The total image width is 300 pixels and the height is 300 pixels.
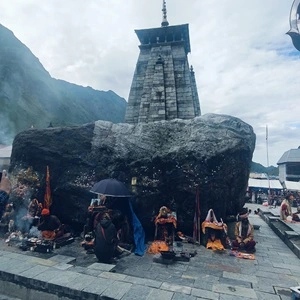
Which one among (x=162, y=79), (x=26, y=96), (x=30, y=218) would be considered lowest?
(x=30, y=218)

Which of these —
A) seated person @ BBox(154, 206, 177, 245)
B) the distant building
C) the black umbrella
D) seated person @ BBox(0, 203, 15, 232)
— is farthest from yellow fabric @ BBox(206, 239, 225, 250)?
the distant building

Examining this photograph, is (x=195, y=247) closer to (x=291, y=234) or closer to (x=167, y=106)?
(x=291, y=234)

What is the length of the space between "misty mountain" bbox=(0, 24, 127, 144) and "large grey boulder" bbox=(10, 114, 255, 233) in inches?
1799

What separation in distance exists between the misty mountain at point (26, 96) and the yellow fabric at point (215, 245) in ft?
167

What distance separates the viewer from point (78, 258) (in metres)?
7.77

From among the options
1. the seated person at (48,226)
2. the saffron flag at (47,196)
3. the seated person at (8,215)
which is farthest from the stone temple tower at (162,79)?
the seated person at (48,226)

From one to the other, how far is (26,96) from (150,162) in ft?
257

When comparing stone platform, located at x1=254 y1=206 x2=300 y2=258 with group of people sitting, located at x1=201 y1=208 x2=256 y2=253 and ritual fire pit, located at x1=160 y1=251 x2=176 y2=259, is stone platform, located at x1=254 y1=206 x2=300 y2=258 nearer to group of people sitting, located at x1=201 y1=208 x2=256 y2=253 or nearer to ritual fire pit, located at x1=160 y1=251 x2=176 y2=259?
group of people sitting, located at x1=201 y1=208 x2=256 y2=253

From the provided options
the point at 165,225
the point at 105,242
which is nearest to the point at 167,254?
the point at 165,225

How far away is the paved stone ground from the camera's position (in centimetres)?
516

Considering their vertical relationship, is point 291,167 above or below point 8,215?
above

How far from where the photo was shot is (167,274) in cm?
673

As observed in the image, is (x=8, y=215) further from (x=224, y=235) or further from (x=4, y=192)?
(x=224, y=235)

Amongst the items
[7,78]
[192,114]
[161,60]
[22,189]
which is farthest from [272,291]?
[7,78]
